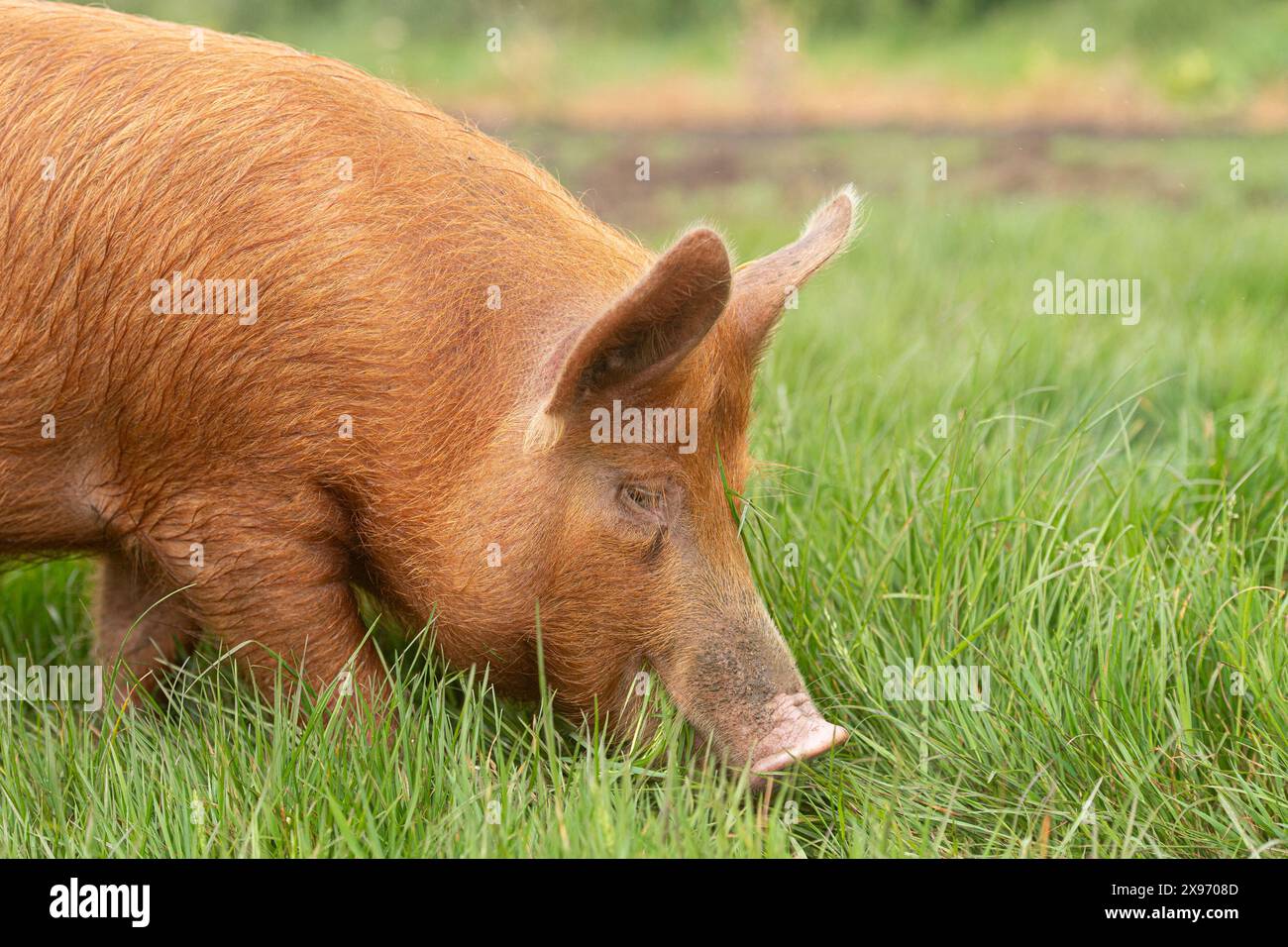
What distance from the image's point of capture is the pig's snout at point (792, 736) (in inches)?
126

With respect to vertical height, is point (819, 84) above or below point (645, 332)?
above

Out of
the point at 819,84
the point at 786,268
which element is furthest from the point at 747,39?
the point at 786,268

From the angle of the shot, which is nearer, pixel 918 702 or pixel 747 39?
pixel 918 702

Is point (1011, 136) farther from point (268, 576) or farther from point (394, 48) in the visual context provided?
point (268, 576)

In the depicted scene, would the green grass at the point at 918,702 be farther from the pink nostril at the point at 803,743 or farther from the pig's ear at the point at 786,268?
the pig's ear at the point at 786,268

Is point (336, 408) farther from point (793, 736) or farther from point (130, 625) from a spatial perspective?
point (793, 736)

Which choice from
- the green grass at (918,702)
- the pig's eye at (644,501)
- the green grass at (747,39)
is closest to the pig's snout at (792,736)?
the green grass at (918,702)

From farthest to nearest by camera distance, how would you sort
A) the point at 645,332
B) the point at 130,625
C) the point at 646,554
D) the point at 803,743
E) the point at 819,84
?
1. the point at 819,84
2. the point at 130,625
3. the point at 646,554
4. the point at 803,743
5. the point at 645,332

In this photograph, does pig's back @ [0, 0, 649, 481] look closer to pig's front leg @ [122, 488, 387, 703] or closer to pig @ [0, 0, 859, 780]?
pig @ [0, 0, 859, 780]

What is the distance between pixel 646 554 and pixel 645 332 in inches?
21.5

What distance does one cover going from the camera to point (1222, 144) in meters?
11.6

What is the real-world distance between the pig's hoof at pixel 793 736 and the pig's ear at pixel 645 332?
32.4 inches

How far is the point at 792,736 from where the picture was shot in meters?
3.25

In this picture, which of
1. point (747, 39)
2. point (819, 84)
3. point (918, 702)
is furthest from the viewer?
point (819, 84)
